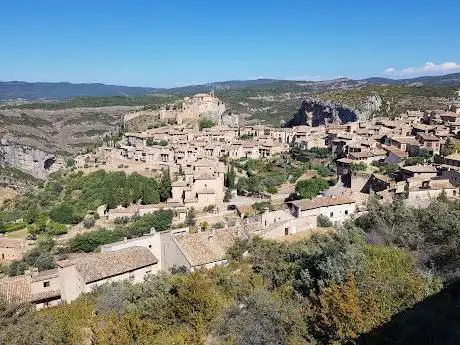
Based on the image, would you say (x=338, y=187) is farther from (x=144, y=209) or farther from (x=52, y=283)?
(x=52, y=283)

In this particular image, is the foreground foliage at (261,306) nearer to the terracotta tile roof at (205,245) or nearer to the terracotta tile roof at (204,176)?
the terracotta tile roof at (205,245)

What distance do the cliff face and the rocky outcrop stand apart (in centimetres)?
4349

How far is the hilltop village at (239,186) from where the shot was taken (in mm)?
23828

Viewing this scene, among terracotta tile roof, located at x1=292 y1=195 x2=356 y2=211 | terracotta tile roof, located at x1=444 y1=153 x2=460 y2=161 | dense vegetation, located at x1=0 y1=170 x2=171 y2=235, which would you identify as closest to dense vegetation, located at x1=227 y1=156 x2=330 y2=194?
dense vegetation, located at x1=0 y1=170 x2=171 y2=235

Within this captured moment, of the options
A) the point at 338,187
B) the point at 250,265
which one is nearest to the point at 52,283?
the point at 250,265

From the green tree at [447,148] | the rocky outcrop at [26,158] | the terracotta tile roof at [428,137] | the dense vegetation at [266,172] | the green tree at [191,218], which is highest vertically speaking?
the terracotta tile roof at [428,137]

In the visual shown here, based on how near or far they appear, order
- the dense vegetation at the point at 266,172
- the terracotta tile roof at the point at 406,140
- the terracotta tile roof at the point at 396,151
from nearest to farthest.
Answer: the dense vegetation at the point at 266,172 < the terracotta tile roof at the point at 396,151 < the terracotta tile roof at the point at 406,140

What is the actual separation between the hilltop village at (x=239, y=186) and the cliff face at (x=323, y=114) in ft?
44.3

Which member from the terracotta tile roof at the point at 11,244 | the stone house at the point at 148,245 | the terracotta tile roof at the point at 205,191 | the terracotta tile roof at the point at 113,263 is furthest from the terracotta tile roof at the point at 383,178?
the terracotta tile roof at the point at 11,244

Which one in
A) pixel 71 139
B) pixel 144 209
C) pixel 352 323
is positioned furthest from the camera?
pixel 71 139

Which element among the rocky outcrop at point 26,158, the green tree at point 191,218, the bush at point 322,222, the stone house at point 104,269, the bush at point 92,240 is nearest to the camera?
the stone house at point 104,269

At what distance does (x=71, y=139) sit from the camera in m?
118

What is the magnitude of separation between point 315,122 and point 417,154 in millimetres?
37179

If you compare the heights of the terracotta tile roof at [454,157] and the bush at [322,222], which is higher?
the terracotta tile roof at [454,157]
